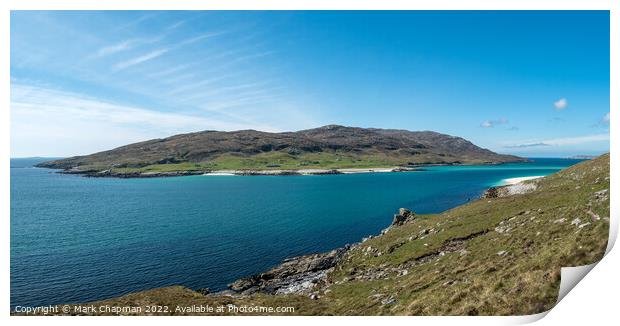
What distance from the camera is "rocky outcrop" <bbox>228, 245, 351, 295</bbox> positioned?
31091 mm

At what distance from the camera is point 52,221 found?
215 feet

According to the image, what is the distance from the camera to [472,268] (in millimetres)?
19625

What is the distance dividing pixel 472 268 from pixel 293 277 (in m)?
20.1

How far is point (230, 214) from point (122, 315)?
196ft

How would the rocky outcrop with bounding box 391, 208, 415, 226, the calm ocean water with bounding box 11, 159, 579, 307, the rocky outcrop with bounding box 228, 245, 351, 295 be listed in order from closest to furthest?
the rocky outcrop with bounding box 228, 245, 351, 295
the calm ocean water with bounding box 11, 159, 579, 307
the rocky outcrop with bounding box 391, 208, 415, 226

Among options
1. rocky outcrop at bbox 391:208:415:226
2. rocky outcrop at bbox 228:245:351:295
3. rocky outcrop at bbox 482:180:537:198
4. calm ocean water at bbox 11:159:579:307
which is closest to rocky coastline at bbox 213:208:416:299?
rocky outcrop at bbox 228:245:351:295

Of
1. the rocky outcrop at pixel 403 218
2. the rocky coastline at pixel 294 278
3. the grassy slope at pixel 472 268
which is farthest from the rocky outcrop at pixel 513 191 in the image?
the rocky coastline at pixel 294 278

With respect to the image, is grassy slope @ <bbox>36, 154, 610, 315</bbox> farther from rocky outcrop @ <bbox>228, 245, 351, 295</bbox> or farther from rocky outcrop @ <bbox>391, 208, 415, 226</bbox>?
rocky outcrop @ <bbox>391, 208, 415, 226</bbox>

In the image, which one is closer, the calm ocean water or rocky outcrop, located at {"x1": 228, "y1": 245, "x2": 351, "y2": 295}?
rocky outcrop, located at {"x1": 228, "y1": 245, "x2": 351, "y2": 295}

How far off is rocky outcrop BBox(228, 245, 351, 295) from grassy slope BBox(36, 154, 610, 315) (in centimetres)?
293

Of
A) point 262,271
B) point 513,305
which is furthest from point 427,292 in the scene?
point 262,271

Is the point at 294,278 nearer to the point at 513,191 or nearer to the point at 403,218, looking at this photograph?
the point at 403,218

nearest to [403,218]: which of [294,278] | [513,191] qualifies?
[294,278]
